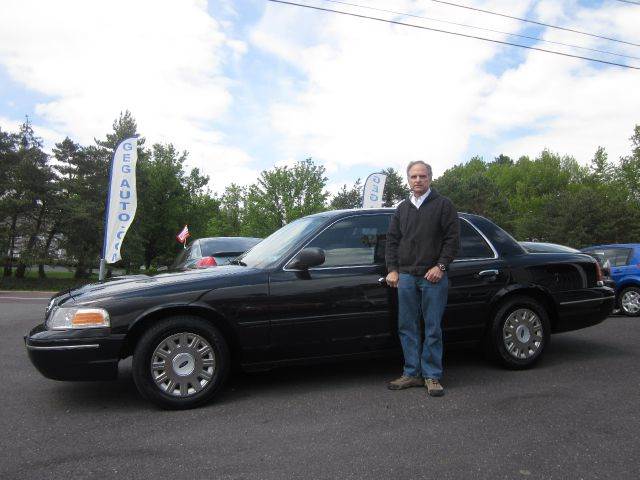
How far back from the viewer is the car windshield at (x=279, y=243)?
4443mm

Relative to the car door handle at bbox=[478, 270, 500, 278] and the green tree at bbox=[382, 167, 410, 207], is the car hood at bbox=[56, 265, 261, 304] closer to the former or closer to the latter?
the car door handle at bbox=[478, 270, 500, 278]

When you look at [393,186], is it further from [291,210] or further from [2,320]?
[2,320]

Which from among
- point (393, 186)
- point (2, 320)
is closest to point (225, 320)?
point (2, 320)

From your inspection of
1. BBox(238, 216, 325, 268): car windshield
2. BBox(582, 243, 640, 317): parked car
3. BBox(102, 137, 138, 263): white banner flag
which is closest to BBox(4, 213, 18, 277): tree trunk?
BBox(102, 137, 138, 263): white banner flag

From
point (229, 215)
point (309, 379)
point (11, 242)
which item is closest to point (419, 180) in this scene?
point (309, 379)

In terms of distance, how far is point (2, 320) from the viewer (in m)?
8.86

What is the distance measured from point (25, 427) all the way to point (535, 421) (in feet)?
11.6

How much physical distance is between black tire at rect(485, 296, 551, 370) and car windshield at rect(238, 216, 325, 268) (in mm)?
1933

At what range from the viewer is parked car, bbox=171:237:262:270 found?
314 inches

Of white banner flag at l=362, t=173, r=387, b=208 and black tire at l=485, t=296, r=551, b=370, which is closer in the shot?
black tire at l=485, t=296, r=551, b=370

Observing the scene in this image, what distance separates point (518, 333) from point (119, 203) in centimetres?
1190

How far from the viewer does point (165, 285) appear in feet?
13.1

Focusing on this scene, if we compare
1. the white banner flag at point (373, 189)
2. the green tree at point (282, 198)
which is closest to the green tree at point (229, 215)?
the green tree at point (282, 198)

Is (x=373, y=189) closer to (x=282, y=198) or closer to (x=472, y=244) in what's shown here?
(x=472, y=244)
